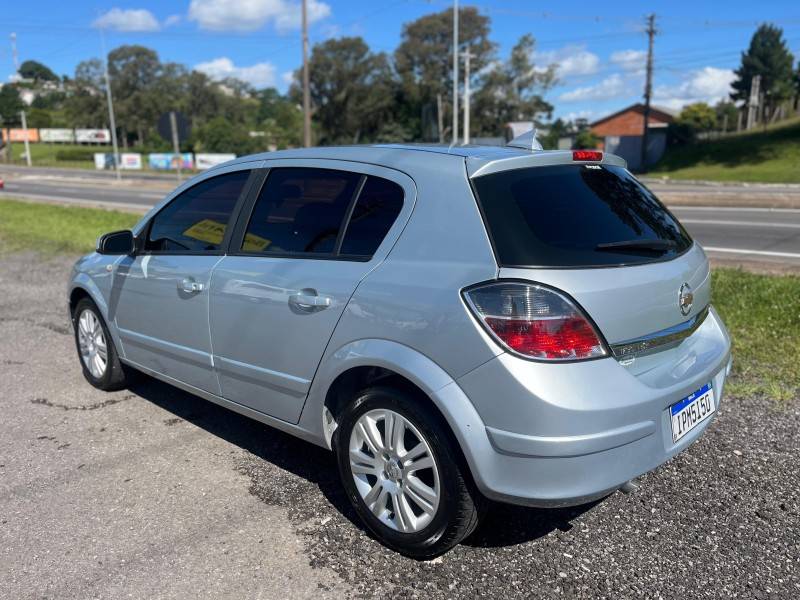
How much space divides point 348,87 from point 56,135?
6050 centimetres

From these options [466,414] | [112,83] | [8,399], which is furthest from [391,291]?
[112,83]

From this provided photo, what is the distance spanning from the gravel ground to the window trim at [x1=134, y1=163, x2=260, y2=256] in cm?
113

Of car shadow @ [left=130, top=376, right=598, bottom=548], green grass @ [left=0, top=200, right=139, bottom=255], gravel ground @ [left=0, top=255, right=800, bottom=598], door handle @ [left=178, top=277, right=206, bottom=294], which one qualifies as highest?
door handle @ [left=178, top=277, right=206, bottom=294]

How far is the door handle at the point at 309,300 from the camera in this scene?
3.01 m

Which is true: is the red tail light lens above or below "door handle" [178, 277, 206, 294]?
above

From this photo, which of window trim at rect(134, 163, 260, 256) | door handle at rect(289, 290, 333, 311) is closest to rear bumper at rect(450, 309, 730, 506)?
door handle at rect(289, 290, 333, 311)

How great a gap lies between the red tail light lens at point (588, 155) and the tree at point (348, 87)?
67.4 metres

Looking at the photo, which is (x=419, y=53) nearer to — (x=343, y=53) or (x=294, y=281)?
(x=343, y=53)

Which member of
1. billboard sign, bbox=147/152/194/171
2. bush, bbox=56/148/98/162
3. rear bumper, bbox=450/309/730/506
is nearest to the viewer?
rear bumper, bbox=450/309/730/506

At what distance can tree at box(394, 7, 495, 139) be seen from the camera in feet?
211

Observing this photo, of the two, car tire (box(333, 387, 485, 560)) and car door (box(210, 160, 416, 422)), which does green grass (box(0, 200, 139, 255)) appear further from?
car tire (box(333, 387, 485, 560))

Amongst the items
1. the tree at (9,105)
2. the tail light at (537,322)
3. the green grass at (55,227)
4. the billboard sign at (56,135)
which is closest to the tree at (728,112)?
the green grass at (55,227)

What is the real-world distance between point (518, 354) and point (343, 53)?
7028 centimetres

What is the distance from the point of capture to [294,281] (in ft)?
10.4
